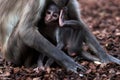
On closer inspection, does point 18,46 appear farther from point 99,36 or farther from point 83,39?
point 99,36

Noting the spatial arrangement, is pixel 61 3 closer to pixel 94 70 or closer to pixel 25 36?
A: pixel 25 36

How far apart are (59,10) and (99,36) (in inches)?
79.7

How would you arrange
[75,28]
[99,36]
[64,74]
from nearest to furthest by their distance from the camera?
[64,74] → [75,28] → [99,36]

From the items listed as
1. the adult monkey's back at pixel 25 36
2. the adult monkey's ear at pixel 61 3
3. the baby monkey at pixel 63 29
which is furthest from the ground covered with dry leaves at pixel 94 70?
the adult monkey's ear at pixel 61 3

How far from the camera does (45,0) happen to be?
688 centimetres

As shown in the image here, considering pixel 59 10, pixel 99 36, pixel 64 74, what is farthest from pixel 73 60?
pixel 99 36

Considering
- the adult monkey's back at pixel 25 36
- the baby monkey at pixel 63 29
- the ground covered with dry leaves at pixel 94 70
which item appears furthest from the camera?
the baby monkey at pixel 63 29

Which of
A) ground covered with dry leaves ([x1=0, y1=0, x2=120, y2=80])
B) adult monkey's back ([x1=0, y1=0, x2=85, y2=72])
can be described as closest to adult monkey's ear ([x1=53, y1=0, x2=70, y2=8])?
adult monkey's back ([x1=0, y1=0, x2=85, y2=72])

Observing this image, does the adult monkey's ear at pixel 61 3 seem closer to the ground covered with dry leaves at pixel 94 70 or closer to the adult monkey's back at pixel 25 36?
the adult monkey's back at pixel 25 36

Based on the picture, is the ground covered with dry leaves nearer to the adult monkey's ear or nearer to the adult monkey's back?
the adult monkey's back

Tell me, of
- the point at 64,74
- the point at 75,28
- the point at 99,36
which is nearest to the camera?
the point at 64,74

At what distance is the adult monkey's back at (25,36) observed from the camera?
22.2ft

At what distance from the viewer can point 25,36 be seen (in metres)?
6.79

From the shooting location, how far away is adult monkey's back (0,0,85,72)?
266 inches
